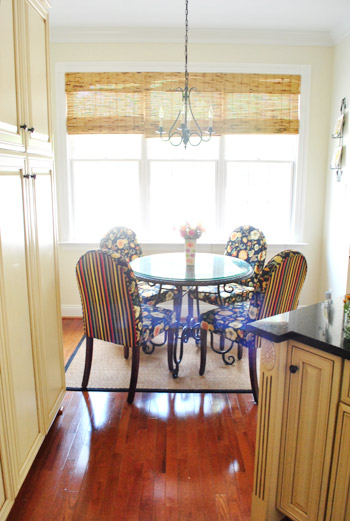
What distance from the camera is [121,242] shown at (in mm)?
3783

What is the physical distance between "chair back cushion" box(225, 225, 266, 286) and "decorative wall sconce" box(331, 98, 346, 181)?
1.01 metres

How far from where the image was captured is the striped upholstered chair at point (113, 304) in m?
2.48

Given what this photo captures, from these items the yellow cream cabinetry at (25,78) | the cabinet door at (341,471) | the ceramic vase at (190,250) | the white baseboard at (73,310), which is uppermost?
the yellow cream cabinetry at (25,78)

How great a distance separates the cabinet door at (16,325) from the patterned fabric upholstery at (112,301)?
0.62 meters

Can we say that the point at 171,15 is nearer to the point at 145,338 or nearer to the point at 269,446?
the point at 145,338

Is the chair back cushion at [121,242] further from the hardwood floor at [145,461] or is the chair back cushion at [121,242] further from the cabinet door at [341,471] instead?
the cabinet door at [341,471]

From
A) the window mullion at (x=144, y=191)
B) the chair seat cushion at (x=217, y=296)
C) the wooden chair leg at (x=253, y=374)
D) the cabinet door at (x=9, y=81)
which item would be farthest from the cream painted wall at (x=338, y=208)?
the cabinet door at (x=9, y=81)

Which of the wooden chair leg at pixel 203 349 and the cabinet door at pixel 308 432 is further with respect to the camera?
the wooden chair leg at pixel 203 349

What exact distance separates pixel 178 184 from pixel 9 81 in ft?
8.86

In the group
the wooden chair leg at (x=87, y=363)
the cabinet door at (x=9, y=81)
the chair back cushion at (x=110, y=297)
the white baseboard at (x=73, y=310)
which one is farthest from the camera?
the white baseboard at (x=73, y=310)

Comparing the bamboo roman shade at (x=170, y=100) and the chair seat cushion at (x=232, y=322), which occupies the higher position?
the bamboo roman shade at (x=170, y=100)

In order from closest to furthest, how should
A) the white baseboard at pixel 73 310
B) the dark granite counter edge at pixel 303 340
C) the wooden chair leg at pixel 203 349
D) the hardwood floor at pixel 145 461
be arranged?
the dark granite counter edge at pixel 303 340
the hardwood floor at pixel 145 461
the wooden chair leg at pixel 203 349
the white baseboard at pixel 73 310

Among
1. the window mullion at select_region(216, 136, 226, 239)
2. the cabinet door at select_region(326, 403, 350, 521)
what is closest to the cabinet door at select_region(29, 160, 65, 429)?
the cabinet door at select_region(326, 403, 350, 521)

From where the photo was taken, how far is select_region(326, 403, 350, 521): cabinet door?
56.6 inches
